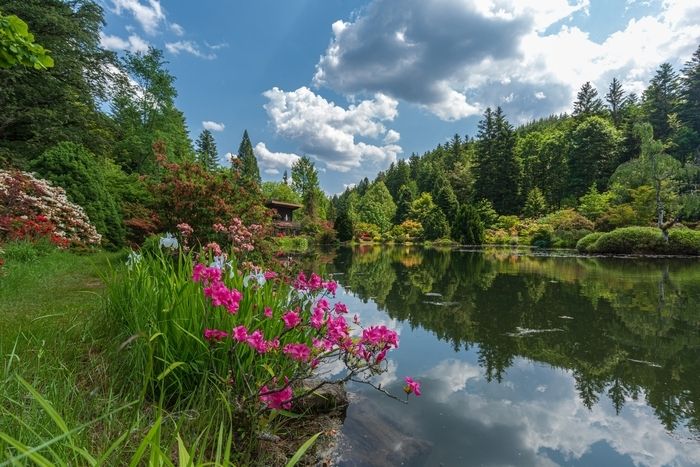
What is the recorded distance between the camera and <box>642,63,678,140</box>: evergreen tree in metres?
36.5

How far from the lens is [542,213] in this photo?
3556cm

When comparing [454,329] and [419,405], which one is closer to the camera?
[419,405]

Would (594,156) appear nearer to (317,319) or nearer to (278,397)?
(317,319)

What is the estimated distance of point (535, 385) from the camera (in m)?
3.34

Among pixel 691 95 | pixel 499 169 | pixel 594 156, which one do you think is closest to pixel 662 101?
pixel 691 95

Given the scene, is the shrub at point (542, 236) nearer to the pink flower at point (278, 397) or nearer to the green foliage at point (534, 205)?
the green foliage at point (534, 205)

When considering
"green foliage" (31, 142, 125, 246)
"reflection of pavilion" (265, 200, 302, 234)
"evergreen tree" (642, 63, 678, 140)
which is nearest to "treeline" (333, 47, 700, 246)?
"evergreen tree" (642, 63, 678, 140)

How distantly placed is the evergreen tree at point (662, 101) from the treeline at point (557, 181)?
80 millimetres

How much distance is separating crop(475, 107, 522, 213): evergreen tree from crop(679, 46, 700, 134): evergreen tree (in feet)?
47.9

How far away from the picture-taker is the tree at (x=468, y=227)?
3091cm

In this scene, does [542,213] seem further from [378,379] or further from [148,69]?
[378,379]

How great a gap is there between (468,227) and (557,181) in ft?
47.6

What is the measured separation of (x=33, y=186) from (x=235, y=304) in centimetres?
744

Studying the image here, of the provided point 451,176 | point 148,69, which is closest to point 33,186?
point 148,69
